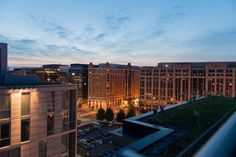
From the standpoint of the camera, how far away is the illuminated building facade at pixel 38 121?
1216cm

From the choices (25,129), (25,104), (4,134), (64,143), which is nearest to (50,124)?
(25,129)

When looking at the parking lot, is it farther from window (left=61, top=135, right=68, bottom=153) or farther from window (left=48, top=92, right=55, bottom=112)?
window (left=48, top=92, right=55, bottom=112)

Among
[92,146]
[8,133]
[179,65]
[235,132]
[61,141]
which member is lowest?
[92,146]

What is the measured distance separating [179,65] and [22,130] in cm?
5903

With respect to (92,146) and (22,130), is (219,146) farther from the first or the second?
(92,146)

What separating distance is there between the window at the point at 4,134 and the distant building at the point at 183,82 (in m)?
52.2

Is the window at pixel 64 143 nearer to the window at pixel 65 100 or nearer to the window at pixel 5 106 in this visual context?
the window at pixel 65 100

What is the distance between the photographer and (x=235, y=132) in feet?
10.1

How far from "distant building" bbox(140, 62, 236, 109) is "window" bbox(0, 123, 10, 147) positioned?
171 feet

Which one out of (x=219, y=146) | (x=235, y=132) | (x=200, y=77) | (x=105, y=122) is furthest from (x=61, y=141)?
(x=200, y=77)

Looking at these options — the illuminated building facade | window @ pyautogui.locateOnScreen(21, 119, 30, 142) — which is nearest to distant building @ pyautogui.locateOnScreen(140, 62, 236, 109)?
the illuminated building facade

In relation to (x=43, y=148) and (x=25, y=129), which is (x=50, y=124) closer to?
(x=43, y=148)

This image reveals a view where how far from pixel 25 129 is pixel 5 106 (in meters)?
1.60

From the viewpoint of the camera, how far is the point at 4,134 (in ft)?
39.6
